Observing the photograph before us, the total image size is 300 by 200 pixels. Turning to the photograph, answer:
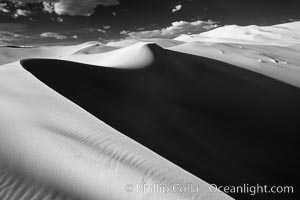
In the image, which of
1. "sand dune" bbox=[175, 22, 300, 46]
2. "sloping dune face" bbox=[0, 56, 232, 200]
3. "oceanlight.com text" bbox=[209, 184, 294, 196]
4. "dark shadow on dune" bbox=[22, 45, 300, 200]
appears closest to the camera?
"sloping dune face" bbox=[0, 56, 232, 200]

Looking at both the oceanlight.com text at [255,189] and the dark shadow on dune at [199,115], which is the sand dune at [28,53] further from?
the oceanlight.com text at [255,189]

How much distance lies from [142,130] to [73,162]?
5.22ft

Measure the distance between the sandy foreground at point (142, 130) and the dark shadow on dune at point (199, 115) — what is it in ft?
0.08

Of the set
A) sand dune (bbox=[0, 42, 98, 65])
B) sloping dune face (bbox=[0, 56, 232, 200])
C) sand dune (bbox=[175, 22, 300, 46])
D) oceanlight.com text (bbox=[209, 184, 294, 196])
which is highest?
sloping dune face (bbox=[0, 56, 232, 200])

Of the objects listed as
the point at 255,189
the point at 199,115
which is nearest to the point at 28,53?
the point at 199,115

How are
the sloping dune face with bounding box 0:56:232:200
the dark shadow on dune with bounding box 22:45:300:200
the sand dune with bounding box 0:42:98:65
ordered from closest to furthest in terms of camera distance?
the sloping dune face with bounding box 0:56:232:200
the dark shadow on dune with bounding box 22:45:300:200
the sand dune with bounding box 0:42:98:65

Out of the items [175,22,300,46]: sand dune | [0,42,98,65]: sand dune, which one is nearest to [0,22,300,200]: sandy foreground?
[0,42,98,65]: sand dune

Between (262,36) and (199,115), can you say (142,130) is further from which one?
(262,36)

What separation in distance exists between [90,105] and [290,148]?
12.3 feet

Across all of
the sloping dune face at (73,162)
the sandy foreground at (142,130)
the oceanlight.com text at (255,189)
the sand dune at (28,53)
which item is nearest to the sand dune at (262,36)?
the sand dune at (28,53)

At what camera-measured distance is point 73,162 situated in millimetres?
2279

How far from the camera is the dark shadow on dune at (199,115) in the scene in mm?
3650

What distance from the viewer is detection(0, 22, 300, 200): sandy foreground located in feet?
6.81

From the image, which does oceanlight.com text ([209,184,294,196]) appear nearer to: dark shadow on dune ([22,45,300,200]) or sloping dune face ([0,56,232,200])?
dark shadow on dune ([22,45,300,200])
